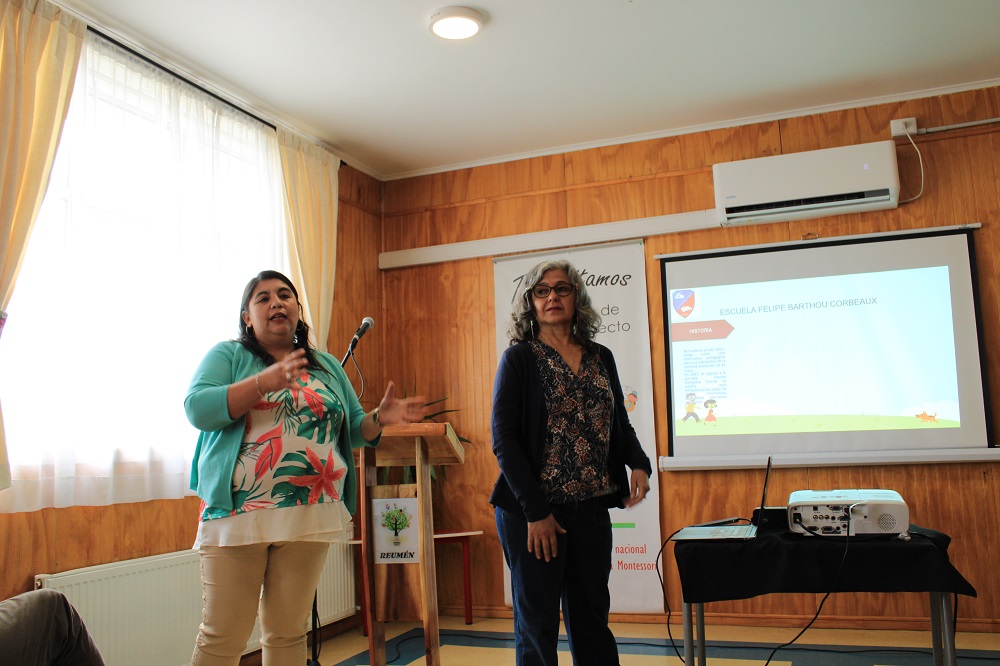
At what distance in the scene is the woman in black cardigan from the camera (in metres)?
2.12

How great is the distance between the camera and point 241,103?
13.4 feet

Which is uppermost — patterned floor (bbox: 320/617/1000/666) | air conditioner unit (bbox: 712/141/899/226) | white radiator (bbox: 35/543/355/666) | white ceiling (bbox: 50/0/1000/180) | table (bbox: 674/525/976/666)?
white ceiling (bbox: 50/0/1000/180)

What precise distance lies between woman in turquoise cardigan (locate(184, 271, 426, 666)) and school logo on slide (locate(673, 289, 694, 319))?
109 inches

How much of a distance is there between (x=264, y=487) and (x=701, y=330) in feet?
10.0

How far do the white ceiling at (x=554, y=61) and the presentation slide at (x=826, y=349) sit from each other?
88 cm

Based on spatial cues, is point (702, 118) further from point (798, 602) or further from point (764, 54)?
point (798, 602)

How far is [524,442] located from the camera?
224 centimetres

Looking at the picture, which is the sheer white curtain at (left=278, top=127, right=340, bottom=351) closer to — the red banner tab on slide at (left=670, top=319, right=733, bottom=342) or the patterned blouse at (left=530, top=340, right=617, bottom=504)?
the red banner tab on slide at (left=670, top=319, right=733, bottom=342)

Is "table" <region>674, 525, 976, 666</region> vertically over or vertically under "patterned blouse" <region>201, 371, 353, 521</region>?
under

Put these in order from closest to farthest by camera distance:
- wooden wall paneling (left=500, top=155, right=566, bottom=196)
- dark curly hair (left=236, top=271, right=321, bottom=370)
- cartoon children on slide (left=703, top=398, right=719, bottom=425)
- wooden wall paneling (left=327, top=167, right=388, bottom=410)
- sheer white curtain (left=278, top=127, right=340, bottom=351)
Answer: dark curly hair (left=236, top=271, right=321, bottom=370) < sheer white curtain (left=278, top=127, right=340, bottom=351) < cartoon children on slide (left=703, top=398, right=719, bottom=425) < wooden wall paneling (left=327, top=167, right=388, bottom=410) < wooden wall paneling (left=500, top=155, right=566, bottom=196)

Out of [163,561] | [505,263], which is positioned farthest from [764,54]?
[163,561]

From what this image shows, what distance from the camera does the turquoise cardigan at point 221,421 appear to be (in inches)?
78.1

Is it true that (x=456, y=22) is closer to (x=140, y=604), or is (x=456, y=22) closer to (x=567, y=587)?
(x=567, y=587)

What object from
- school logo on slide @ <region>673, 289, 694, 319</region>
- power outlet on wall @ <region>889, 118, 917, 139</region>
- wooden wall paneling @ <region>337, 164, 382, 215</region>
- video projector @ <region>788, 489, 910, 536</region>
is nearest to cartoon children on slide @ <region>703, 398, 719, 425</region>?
school logo on slide @ <region>673, 289, 694, 319</region>
